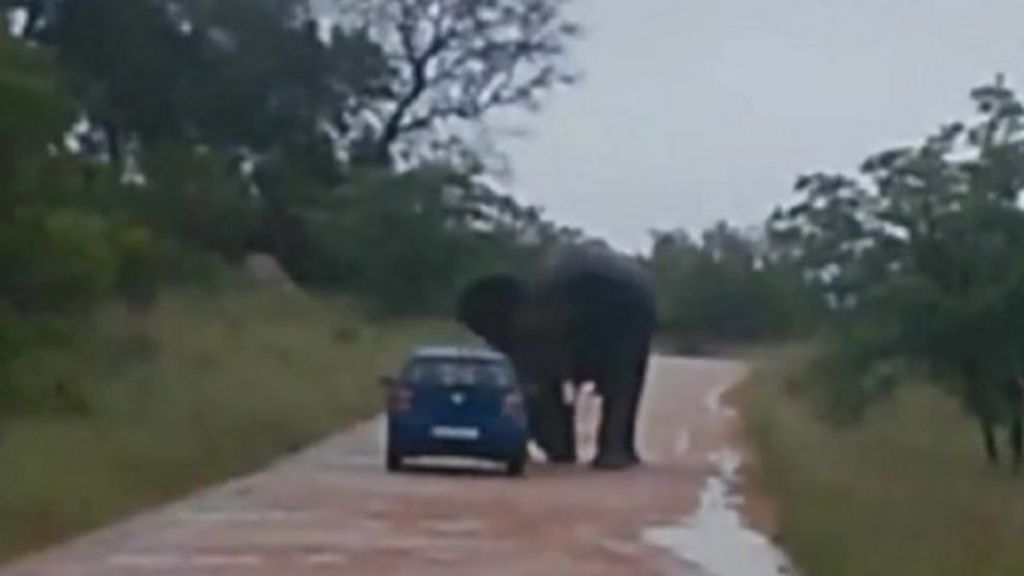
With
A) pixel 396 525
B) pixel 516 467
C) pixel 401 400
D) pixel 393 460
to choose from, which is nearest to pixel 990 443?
pixel 516 467

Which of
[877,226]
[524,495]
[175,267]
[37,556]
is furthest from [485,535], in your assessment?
[175,267]

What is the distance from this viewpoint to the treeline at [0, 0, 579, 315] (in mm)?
75875

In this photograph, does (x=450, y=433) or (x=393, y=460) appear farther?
(x=393, y=460)

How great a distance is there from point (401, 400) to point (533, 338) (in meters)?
4.88

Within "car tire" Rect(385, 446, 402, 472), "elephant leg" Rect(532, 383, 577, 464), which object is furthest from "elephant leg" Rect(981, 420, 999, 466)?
"car tire" Rect(385, 446, 402, 472)

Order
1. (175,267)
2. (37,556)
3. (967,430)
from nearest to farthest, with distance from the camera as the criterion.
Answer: (37,556) → (967,430) → (175,267)

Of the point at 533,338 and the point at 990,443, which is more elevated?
the point at 533,338

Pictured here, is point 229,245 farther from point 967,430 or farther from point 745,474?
point 745,474

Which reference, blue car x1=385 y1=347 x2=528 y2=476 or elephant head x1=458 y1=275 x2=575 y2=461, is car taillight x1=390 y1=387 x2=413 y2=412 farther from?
elephant head x1=458 y1=275 x2=575 y2=461

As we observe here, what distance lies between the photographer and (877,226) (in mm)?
39562

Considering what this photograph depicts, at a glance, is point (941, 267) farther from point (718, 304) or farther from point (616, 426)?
point (718, 304)

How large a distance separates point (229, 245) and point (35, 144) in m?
46.1

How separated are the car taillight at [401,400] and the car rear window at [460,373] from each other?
543mm

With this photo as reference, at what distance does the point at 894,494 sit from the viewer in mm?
30844
